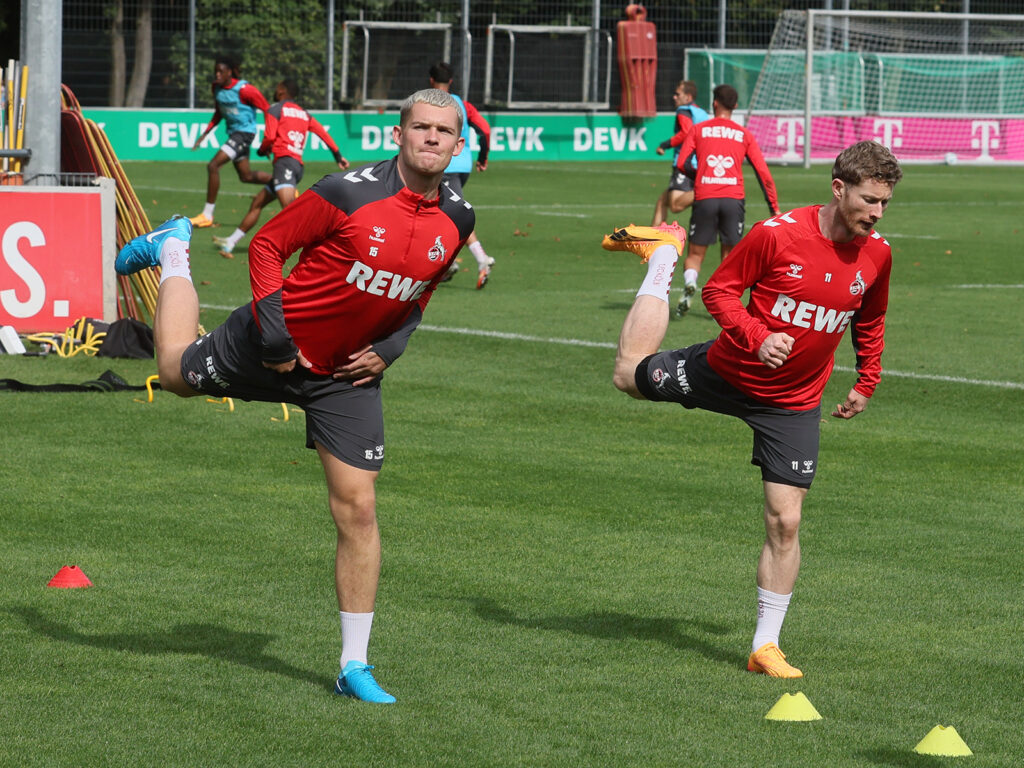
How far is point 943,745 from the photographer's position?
536 cm

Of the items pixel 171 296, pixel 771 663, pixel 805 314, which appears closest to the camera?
pixel 771 663

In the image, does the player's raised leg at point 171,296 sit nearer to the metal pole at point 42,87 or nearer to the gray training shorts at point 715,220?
the metal pole at point 42,87

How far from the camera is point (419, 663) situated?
6.31m

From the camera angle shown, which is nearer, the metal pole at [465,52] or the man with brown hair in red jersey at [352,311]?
the man with brown hair in red jersey at [352,311]

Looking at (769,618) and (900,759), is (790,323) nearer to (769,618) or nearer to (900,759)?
(769,618)

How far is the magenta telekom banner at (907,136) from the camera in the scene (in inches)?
1560

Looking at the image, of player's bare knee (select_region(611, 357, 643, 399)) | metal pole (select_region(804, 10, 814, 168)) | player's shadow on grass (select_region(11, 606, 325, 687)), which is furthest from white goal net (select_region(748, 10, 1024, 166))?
player's shadow on grass (select_region(11, 606, 325, 687))

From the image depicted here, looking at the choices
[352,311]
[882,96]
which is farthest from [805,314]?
[882,96]

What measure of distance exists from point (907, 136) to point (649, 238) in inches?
1373

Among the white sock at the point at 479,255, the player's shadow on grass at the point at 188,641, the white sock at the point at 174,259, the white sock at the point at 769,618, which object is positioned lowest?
the player's shadow on grass at the point at 188,641

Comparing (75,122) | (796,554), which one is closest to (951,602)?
(796,554)

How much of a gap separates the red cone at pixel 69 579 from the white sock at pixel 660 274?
2767mm

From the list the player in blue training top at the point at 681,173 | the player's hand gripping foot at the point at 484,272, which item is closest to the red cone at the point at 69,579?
the player's hand gripping foot at the point at 484,272

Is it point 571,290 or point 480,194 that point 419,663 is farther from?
point 480,194
